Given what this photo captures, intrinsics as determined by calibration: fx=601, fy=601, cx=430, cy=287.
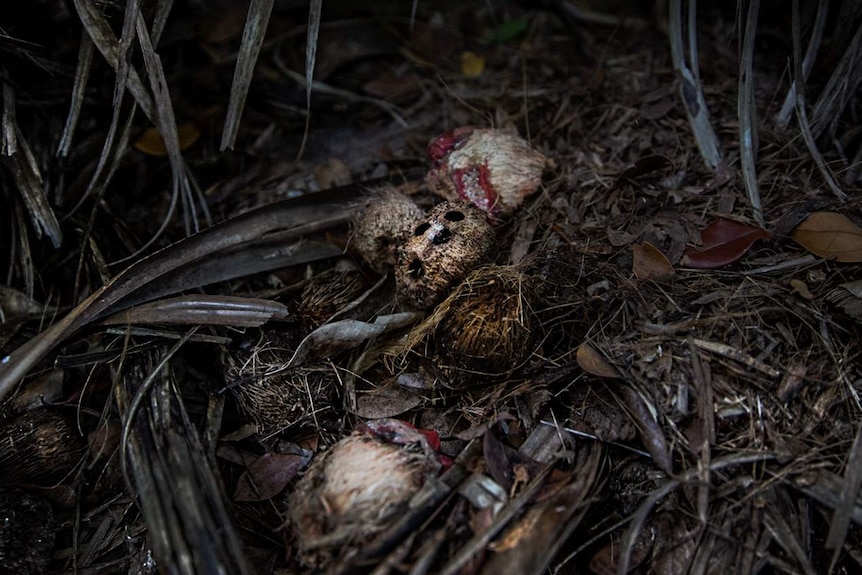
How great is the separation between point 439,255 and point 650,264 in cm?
64

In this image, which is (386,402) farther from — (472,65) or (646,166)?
(472,65)

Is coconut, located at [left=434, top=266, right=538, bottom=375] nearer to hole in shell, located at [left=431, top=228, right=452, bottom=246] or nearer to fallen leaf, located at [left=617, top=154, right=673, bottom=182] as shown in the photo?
hole in shell, located at [left=431, top=228, right=452, bottom=246]

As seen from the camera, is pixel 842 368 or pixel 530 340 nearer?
pixel 842 368

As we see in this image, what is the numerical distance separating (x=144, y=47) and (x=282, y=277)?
0.85m

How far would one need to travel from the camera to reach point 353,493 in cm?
141

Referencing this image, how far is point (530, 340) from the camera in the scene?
1734mm

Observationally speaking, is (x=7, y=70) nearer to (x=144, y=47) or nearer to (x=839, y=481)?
(x=144, y=47)

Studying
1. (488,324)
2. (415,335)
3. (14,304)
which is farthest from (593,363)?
(14,304)

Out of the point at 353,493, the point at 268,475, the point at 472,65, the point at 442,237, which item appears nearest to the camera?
the point at 353,493

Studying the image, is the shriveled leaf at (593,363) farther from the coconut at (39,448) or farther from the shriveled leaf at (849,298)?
the coconut at (39,448)

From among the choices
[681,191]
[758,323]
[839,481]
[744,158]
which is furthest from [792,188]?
[839,481]

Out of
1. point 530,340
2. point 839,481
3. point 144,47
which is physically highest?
point 144,47

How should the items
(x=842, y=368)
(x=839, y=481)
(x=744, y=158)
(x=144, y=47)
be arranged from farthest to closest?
(x=744, y=158)
(x=144, y=47)
(x=842, y=368)
(x=839, y=481)

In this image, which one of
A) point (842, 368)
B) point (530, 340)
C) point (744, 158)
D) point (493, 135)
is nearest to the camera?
point (842, 368)
